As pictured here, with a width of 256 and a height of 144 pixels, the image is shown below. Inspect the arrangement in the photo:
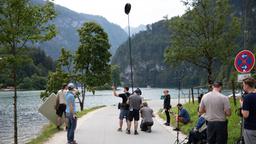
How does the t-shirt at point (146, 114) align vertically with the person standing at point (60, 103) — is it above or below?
below

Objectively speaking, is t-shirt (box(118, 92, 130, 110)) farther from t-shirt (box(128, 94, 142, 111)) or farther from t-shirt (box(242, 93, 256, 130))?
t-shirt (box(242, 93, 256, 130))

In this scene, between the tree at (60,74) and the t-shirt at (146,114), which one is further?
the tree at (60,74)

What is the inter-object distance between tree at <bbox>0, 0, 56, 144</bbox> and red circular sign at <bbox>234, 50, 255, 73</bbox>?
670cm

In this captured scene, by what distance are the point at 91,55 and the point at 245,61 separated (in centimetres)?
3082

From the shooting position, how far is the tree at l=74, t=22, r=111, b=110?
41781 millimetres

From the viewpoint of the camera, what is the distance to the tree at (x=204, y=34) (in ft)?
105

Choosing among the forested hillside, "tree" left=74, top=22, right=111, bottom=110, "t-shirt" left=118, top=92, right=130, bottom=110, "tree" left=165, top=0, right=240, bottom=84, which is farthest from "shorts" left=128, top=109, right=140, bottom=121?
"tree" left=74, top=22, right=111, bottom=110

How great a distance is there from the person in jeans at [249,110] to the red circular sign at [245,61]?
12.0 feet

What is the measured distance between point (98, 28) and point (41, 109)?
80.1 ft

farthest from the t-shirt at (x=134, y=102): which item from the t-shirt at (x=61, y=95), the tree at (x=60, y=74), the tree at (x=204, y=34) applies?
the tree at (x=60, y=74)

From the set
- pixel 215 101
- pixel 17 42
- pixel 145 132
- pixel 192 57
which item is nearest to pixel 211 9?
pixel 192 57

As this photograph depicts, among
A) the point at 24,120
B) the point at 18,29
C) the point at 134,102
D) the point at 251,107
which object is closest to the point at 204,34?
the point at 24,120

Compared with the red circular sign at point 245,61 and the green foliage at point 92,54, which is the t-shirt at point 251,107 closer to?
the red circular sign at point 245,61

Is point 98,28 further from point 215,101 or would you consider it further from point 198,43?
point 215,101
